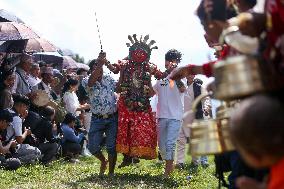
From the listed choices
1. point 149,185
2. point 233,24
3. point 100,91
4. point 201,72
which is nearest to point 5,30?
point 100,91

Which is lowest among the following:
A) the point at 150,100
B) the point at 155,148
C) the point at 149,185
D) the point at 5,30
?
the point at 149,185

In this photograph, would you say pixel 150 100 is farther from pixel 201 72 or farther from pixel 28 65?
pixel 201 72

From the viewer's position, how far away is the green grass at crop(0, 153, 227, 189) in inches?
276

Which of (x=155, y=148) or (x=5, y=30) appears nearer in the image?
(x=155, y=148)

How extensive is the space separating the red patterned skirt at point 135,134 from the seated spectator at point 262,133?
19.2 feet

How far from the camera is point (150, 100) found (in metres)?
8.20

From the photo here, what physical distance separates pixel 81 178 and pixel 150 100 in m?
1.53

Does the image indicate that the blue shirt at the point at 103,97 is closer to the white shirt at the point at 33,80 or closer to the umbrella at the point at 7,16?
the white shirt at the point at 33,80

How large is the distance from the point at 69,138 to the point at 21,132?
5.03 feet

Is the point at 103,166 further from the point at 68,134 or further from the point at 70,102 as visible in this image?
the point at 70,102

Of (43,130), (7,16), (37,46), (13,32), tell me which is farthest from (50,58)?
(43,130)

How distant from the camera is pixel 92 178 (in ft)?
24.6

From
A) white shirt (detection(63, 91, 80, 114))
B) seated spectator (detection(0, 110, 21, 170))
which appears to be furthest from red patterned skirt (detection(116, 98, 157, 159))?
white shirt (detection(63, 91, 80, 114))

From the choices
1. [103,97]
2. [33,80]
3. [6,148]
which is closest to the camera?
[103,97]
